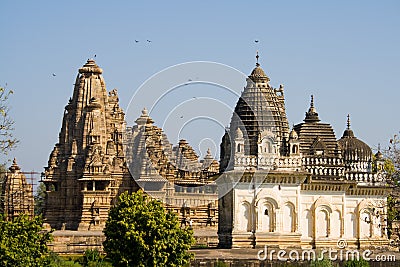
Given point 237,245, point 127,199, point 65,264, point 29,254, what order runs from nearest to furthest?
point 29,254 < point 127,199 < point 65,264 < point 237,245

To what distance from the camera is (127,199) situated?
30156mm

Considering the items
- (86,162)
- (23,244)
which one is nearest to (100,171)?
(86,162)

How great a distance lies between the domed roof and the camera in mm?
45062

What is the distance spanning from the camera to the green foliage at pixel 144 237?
29.1m

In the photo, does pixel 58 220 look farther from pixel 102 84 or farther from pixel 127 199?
pixel 127 199

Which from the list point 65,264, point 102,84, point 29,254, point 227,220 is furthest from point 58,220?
point 29,254

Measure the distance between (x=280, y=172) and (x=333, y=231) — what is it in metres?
4.60

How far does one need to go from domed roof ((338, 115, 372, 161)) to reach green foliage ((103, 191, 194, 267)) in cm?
1718

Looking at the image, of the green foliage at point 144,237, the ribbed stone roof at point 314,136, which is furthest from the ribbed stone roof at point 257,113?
the green foliage at point 144,237

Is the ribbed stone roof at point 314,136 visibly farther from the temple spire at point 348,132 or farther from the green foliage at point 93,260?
the green foliage at point 93,260

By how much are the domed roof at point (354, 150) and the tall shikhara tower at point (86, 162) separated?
1806 cm

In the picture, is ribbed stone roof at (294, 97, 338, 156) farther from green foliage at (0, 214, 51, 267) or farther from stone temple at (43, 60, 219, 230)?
green foliage at (0, 214, 51, 267)

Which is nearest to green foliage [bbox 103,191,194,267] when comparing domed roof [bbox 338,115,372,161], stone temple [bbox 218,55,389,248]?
stone temple [bbox 218,55,389,248]

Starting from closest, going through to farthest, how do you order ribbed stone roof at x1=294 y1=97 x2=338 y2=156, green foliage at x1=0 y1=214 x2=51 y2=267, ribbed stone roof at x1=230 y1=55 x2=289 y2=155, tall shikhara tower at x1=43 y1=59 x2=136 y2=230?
green foliage at x1=0 y1=214 x2=51 y2=267 → ribbed stone roof at x1=230 y1=55 x2=289 y2=155 → ribbed stone roof at x1=294 y1=97 x2=338 y2=156 → tall shikhara tower at x1=43 y1=59 x2=136 y2=230
